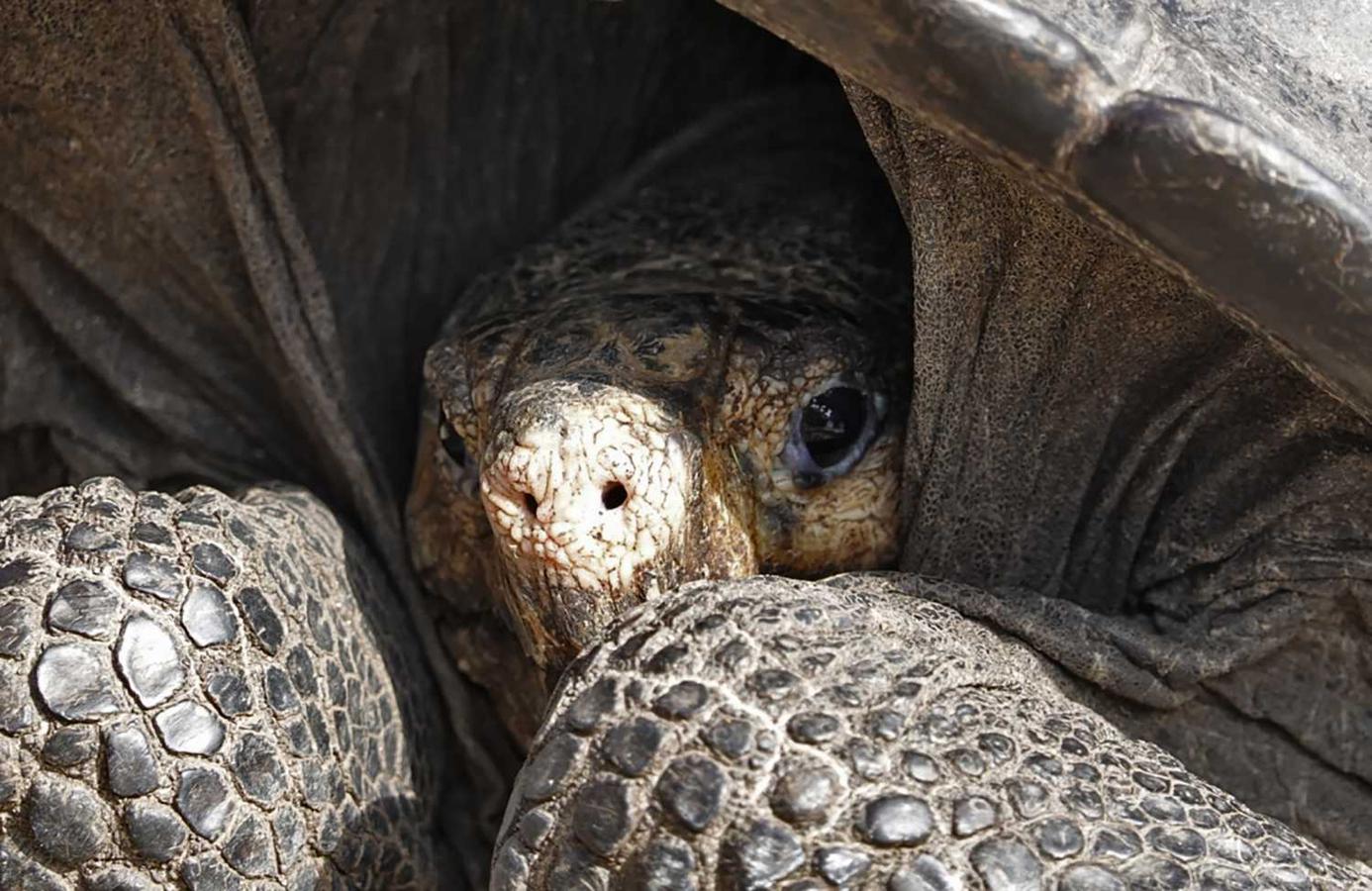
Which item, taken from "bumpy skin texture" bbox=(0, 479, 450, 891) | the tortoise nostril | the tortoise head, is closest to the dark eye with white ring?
the tortoise head

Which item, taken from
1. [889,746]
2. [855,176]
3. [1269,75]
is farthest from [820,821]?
[855,176]

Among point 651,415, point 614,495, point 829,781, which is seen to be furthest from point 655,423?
point 829,781

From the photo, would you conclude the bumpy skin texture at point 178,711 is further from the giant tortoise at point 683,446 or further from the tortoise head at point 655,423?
the tortoise head at point 655,423

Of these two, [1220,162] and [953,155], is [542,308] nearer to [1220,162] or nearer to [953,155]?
[953,155]

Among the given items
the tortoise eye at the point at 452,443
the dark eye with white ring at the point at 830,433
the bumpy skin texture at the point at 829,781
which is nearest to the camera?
the bumpy skin texture at the point at 829,781

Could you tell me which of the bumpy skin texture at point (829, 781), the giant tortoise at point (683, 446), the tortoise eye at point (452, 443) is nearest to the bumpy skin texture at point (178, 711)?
the giant tortoise at point (683, 446)

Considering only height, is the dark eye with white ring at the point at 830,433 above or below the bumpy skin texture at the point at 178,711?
above

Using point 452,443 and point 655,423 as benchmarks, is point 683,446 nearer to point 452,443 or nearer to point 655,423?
point 655,423
